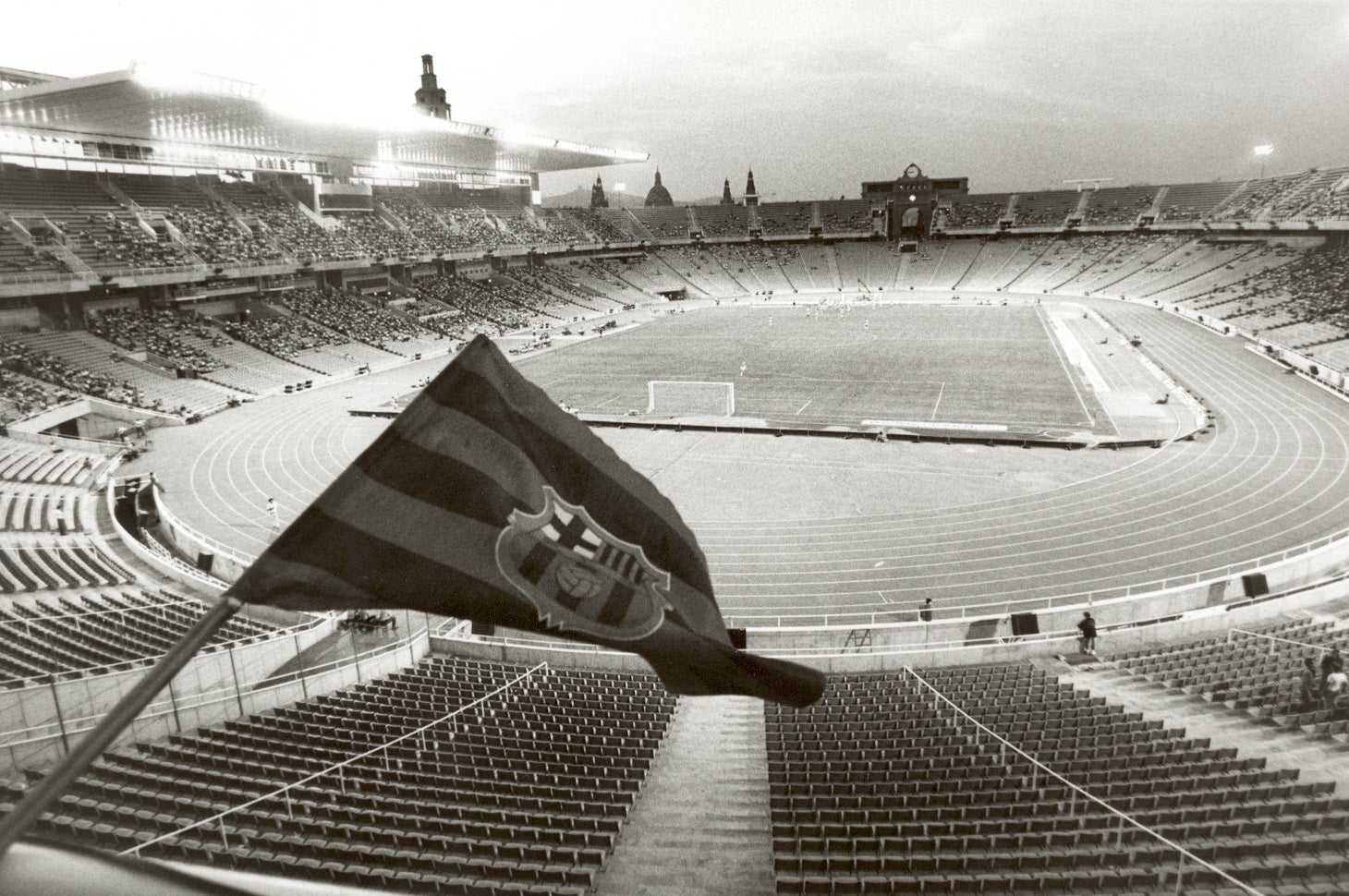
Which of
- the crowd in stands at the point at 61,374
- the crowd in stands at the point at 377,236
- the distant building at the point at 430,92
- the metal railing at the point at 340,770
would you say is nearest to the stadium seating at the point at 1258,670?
the metal railing at the point at 340,770

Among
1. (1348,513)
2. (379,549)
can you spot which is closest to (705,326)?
(1348,513)

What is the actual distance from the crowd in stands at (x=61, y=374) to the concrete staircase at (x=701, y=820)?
146 ft

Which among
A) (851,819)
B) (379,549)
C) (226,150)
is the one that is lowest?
(851,819)

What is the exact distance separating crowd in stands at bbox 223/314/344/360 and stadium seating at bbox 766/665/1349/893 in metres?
56.8

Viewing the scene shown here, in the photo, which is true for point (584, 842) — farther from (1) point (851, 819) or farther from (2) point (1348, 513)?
(2) point (1348, 513)

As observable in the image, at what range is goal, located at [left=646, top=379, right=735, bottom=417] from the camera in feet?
145

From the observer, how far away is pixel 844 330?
72875 millimetres

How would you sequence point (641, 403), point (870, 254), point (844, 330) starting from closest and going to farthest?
point (641, 403) < point (844, 330) < point (870, 254)

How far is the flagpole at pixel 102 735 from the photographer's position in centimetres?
191

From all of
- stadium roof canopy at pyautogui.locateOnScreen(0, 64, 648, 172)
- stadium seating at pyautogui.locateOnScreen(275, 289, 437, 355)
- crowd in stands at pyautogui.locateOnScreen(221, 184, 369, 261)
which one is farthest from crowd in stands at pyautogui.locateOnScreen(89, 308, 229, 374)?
crowd in stands at pyautogui.locateOnScreen(221, 184, 369, 261)

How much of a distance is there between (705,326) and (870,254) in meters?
47.9

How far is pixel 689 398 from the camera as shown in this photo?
4719 centimetres

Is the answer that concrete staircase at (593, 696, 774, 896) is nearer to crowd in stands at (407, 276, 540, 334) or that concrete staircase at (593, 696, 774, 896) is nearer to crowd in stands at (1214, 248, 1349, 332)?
crowd in stands at (1214, 248, 1349, 332)

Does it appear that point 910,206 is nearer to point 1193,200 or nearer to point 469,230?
point 1193,200
